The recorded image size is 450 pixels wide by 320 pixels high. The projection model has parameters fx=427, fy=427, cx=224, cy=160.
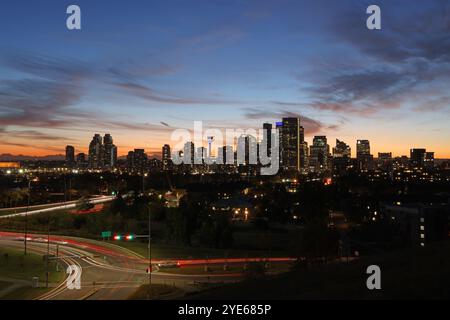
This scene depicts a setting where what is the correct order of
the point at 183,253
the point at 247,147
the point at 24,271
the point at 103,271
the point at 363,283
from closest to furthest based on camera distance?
the point at 363,283 < the point at 24,271 < the point at 103,271 < the point at 183,253 < the point at 247,147

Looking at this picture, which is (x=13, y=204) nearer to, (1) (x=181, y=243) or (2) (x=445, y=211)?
(1) (x=181, y=243)

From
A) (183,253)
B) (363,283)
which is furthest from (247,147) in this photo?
(363,283)

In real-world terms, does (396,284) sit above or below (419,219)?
above

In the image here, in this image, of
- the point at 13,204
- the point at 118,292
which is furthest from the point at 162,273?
the point at 13,204

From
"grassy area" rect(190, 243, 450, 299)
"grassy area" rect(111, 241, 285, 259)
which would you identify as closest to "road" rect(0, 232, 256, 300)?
"grassy area" rect(111, 241, 285, 259)

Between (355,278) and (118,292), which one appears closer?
(355,278)

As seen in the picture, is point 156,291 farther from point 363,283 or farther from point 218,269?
point 363,283
